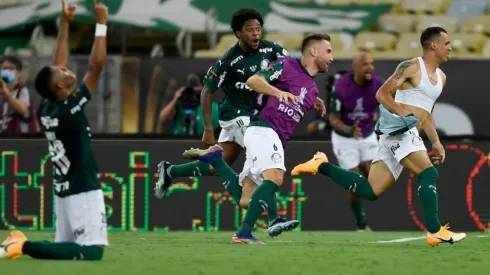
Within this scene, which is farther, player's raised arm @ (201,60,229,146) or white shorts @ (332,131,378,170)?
white shorts @ (332,131,378,170)

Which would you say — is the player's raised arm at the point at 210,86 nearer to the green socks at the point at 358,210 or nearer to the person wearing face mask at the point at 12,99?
the green socks at the point at 358,210

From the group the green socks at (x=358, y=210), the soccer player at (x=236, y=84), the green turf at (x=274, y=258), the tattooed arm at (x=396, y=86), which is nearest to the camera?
the green turf at (x=274, y=258)

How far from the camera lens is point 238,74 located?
12.1m

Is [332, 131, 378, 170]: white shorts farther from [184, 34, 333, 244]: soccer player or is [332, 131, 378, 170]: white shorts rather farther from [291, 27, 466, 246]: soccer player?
[184, 34, 333, 244]: soccer player

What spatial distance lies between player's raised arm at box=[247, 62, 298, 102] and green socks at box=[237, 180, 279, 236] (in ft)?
2.71

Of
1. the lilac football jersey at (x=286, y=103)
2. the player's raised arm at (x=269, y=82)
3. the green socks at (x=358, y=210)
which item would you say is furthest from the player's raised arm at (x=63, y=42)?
the green socks at (x=358, y=210)

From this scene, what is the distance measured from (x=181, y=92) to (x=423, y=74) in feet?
17.8

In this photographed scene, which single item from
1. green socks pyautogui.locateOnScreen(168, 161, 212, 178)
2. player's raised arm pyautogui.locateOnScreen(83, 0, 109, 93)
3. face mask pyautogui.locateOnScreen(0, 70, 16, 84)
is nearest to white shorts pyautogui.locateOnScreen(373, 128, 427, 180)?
green socks pyautogui.locateOnScreen(168, 161, 212, 178)

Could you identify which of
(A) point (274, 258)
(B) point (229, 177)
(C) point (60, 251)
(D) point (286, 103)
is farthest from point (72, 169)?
(B) point (229, 177)

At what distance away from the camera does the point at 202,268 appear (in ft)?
26.9

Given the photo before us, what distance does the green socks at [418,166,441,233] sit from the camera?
36.3ft

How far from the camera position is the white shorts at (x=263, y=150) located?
35.4 ft

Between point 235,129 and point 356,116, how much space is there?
3418 millimetres

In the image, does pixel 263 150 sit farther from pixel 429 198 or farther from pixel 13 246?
pixel 13 246
